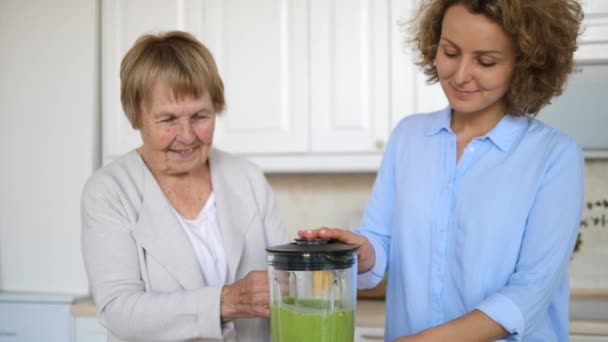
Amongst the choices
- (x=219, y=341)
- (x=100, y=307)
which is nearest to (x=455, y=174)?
(x=219, y=341)

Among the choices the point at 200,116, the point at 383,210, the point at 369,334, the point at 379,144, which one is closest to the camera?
the point at 383,210

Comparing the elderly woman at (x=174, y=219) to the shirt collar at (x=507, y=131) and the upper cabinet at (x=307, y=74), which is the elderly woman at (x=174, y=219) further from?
the upper cabinet at (x=307, y=74)

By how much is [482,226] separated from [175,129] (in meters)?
0.62

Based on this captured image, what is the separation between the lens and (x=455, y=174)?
127cm

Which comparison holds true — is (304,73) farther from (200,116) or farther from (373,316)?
(200,116)

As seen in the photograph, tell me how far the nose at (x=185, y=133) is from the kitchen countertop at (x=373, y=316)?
1261 millimetres

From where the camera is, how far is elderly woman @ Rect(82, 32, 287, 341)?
52.7 inches

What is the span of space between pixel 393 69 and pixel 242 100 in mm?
570

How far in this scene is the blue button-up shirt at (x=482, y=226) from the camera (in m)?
1.17

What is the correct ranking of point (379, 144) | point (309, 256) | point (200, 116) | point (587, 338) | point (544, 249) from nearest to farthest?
point (309, 256)
point (544, 249)
point (200, 116)
point (587, 338)
point (379, 144)

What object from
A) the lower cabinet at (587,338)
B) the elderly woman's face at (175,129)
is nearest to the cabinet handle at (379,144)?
the lower cabinet at (587,338)

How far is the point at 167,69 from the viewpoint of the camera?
57.4 inches

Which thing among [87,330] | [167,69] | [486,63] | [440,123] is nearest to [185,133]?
[167,69]

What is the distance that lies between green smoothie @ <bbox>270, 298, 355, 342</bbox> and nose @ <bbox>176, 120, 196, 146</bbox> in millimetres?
494
